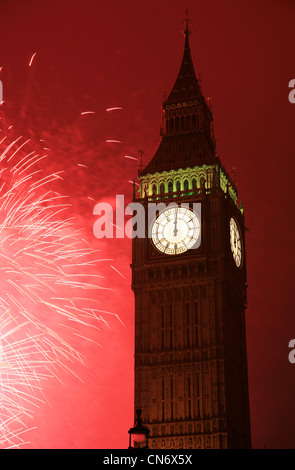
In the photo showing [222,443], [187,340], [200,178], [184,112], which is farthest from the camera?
[184,112]

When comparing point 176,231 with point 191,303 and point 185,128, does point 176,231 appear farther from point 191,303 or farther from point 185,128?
point 185,128

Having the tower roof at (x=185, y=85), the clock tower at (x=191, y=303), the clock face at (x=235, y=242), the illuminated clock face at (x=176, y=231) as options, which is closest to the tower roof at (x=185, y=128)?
the tower roof at (x=185, y=85)

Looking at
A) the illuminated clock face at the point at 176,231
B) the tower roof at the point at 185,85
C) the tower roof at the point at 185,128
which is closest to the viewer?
the illuminated clock face at the point at 176,231

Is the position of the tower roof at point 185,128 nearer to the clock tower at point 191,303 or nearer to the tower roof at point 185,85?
the tower roof at point 185,85

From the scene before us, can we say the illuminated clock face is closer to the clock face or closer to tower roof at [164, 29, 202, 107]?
the clock face

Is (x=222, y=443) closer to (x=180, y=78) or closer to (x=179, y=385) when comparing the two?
(x=179, y=385)

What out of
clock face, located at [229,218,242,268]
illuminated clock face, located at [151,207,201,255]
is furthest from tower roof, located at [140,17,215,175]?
clock face, located at [229,218,242,268]

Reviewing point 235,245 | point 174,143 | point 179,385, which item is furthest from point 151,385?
point 174,143
